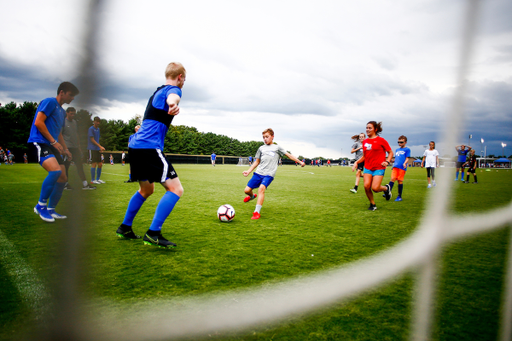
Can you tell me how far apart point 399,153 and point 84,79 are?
10213mm

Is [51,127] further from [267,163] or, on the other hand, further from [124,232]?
[267,163]

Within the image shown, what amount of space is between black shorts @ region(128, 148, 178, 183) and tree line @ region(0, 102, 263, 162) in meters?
0.44

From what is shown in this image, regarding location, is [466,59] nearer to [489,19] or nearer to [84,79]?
[489,19]

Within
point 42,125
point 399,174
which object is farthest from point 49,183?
point 399,174

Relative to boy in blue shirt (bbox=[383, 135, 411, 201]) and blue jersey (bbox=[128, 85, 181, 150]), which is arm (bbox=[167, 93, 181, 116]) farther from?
boy in blue shirt (bbox=[383, 135, 411, 201])

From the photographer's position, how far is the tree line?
805 mm

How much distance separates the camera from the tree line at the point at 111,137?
805 mm

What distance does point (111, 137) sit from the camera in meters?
0.89

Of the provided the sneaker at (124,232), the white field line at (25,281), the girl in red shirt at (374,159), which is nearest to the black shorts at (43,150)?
the white field line at (25,281)

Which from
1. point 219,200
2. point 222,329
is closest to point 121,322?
point 222,329

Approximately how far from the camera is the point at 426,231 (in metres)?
1.11

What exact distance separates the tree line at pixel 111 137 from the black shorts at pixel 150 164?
436 millimetres

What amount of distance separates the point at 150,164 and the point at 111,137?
2656 millimetres

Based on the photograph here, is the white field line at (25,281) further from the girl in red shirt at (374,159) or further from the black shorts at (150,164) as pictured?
the girl in red shirt at (374,159)
